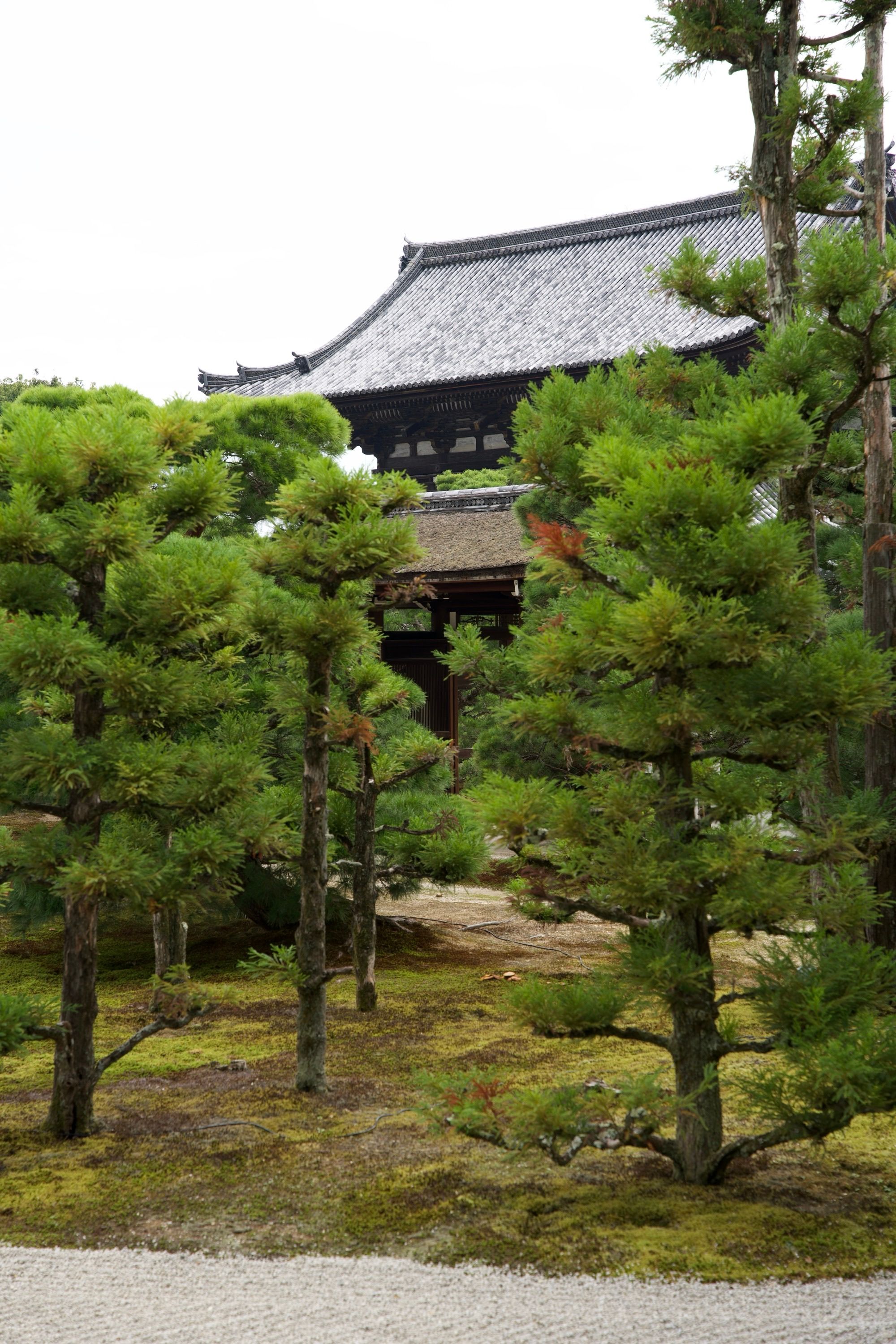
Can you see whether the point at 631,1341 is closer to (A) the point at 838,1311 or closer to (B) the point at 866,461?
(A) the point at 838,1311

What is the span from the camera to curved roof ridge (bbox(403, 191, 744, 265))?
21828 millimetres

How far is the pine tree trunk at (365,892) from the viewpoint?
7367 mm

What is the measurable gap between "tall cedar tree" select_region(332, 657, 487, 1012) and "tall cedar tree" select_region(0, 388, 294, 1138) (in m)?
1.61

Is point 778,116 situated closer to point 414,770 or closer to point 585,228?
point 414,770

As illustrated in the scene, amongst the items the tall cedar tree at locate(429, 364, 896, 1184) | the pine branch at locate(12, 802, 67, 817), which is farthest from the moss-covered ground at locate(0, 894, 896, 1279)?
the pine branch at locate(12, 802, 67, 817)

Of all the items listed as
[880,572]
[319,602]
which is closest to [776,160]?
[880,572]

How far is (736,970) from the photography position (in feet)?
26.8

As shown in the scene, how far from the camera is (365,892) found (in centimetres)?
743

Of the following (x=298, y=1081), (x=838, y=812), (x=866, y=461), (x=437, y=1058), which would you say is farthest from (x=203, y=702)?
(x=866, y=461)

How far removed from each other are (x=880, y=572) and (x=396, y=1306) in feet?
15.0

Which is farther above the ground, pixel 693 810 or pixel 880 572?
pixel 880 572

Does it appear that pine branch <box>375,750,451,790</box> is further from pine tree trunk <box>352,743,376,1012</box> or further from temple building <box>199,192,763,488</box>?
temple building <box>199,192,763,488</box>

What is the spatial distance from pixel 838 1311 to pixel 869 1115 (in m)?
2.22

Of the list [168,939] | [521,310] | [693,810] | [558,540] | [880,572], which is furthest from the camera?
[521,310]
